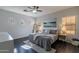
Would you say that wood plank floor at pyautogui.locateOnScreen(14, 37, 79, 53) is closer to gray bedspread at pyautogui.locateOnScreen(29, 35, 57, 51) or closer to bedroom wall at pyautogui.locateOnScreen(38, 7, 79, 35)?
gray bedspread at pyautogui.locateOnScreen(29, 35, 57, 51)

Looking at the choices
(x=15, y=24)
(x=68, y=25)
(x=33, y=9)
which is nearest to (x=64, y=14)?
(x=68, y=25)

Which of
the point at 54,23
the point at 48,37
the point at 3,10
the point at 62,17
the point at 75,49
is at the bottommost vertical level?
the point at 75,49

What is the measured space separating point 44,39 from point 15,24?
59 cm

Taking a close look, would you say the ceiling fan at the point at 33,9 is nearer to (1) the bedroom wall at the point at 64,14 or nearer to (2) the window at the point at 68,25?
(1) the bedroom wall at the point at 64,14

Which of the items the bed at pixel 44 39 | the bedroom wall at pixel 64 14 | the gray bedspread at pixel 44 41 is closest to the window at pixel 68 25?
the bedroom wall at pixel 64 14

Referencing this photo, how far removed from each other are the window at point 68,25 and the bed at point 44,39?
0.19 m

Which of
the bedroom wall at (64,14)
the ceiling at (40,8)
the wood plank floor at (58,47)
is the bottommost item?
the wood plank floor at (58,47)

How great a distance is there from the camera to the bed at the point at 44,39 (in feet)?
5.20

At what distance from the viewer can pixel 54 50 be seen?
1594mm

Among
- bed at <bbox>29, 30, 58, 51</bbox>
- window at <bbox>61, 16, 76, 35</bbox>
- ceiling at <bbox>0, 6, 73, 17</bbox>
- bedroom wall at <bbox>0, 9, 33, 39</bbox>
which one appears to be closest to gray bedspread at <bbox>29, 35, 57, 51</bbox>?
bed at <bbox>29, 30, 58, 51</bbox>

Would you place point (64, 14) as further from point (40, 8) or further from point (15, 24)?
point (15, 24)
